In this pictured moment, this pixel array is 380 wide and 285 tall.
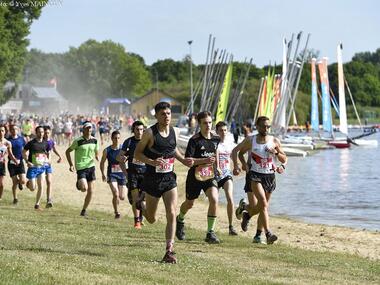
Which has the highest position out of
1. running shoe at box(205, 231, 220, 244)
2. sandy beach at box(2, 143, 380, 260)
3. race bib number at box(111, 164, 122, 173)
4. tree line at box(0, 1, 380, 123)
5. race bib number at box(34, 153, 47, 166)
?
tree line at box(0, 1, 380, 123)

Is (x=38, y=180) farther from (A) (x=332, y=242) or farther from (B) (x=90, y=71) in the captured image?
(B) (x=90, y=71)

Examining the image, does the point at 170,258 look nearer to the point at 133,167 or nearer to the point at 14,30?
the point at 133,167

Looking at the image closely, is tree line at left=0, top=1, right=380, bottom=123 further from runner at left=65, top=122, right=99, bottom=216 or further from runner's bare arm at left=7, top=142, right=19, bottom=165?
runner at left=65, top=122, right=99, bottom=216

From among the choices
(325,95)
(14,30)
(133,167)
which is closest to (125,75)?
(325,95)

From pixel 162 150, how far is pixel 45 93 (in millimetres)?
157730

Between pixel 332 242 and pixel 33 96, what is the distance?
150245 millimetres

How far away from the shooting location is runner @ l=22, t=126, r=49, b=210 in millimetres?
17953

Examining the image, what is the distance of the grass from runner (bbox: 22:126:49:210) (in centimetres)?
317

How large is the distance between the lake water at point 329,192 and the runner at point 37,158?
7.08 m

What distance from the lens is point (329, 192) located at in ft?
102

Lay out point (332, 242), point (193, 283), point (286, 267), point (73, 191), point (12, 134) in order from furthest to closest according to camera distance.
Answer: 1. point (73, 191)
2. point (12, 134)
3. point (332, 242)
4. point (286, 267)
5. point (193, 283)

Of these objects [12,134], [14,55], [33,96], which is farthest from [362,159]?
[33,96]

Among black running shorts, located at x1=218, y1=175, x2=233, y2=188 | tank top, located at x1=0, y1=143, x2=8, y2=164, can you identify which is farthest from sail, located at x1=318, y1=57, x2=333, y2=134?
black running shorts, located at x1=218, y1=175, x2=233, y2=188

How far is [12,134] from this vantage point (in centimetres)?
1970
